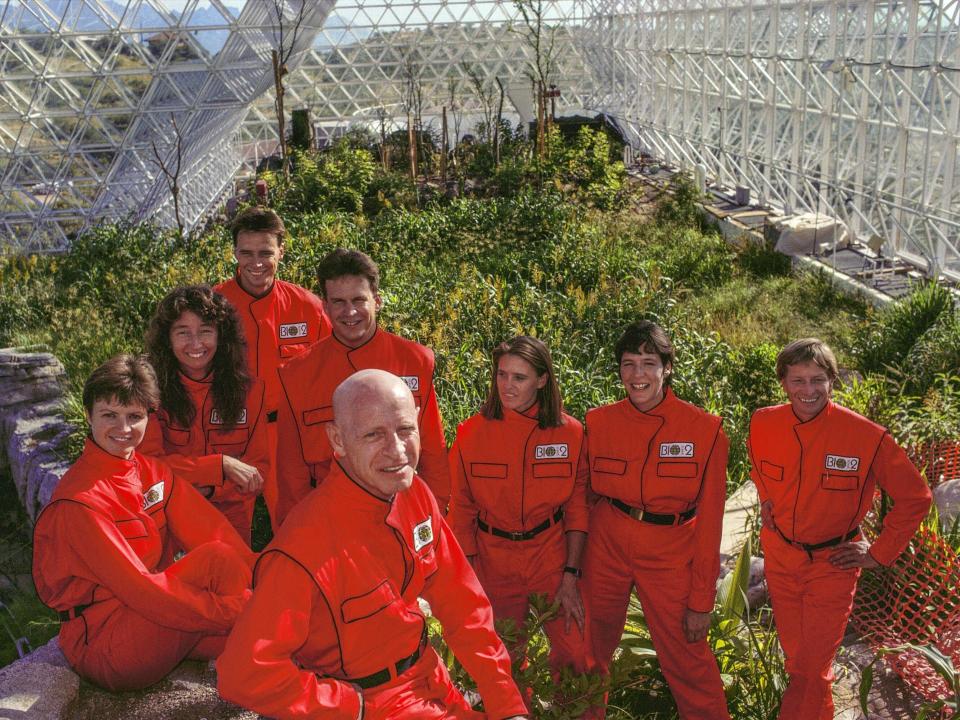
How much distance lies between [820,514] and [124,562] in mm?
2937

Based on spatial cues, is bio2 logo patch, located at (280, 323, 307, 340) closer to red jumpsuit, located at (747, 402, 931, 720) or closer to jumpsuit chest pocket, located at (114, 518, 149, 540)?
jumpsuit chest pocket, located at (114, 518, 149, 540)

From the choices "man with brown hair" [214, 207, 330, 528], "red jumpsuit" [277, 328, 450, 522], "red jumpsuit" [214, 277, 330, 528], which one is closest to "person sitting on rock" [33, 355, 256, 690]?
"red jumpsuit" [277, 328, 450, 522]

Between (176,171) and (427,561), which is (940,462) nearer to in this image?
(427,561)

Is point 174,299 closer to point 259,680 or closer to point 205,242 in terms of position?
point 259,680

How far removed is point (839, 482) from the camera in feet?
13.2

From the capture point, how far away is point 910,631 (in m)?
4.78

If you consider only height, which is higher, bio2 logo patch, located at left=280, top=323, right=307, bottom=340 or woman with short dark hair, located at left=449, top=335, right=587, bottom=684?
bio2 logo patch, located at left=280, top=323, right=307, bottom=340

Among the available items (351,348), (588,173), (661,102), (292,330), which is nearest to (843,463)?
(351,348)

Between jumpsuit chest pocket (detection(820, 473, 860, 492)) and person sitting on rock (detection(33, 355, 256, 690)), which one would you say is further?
jumpsuit chest pocket (detection(820, 473, 860, 492))

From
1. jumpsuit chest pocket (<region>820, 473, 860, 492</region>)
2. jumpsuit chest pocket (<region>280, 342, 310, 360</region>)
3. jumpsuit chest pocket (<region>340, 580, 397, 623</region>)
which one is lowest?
jumpsuit chest pocket (<region>340, 580, 397, 623</region>)

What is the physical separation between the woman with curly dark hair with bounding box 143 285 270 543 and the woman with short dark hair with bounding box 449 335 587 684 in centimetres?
100

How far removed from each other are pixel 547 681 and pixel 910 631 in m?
2.57

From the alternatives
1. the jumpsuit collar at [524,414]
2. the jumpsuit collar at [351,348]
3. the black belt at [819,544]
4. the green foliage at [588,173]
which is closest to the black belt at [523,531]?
the jumpsuit collar at [524,414]

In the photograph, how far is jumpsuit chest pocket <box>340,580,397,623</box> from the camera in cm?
257
